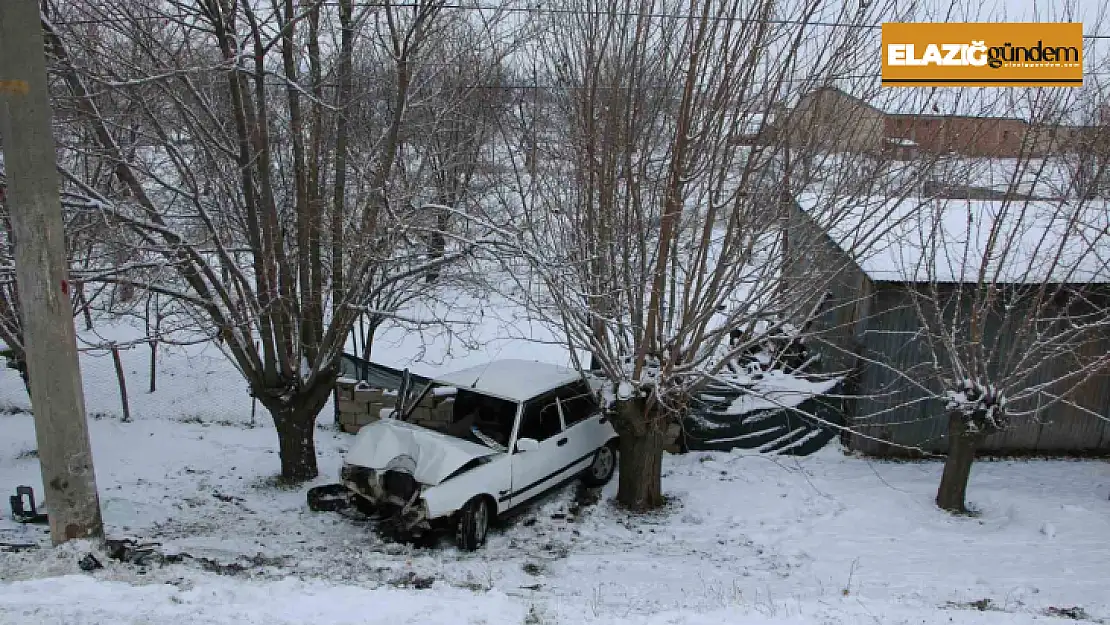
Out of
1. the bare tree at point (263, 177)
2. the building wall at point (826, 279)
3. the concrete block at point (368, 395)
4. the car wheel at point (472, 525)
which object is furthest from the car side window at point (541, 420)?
the concrete block at point (368, 395)

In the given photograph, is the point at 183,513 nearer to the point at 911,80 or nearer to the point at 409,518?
the point at 409,518

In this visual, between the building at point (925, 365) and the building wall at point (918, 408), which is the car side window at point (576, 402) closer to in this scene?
the building at point (925, 365)

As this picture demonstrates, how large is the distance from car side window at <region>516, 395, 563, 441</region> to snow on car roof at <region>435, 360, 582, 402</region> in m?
0.11

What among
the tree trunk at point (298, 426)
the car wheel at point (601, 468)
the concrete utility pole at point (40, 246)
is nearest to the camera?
the concrete utility pole at point (40, 246)

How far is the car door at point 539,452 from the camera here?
8008mm

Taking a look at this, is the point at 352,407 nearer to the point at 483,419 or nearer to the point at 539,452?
the point at 483,419

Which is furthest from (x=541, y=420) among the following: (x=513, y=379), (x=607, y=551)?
(x=607, y=551)

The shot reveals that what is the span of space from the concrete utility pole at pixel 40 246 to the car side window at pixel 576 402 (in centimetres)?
478

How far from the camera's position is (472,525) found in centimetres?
751

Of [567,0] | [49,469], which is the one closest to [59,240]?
[49,469]

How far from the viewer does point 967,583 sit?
726cm

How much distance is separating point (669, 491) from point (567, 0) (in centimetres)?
551

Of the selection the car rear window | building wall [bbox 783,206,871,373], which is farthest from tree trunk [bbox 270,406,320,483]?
building wall [bbox 783,206,871,373]

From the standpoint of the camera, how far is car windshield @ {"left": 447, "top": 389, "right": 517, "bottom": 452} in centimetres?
812
